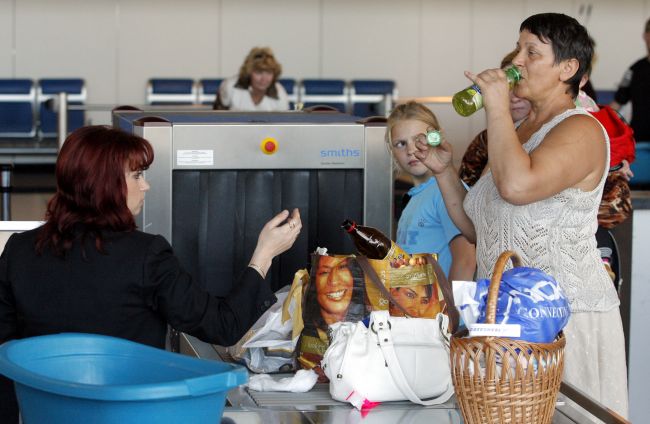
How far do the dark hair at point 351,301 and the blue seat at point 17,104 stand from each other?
9824mm

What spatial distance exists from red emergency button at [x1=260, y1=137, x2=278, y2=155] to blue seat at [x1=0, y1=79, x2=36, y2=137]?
9121 mm

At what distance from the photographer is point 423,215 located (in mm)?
2857

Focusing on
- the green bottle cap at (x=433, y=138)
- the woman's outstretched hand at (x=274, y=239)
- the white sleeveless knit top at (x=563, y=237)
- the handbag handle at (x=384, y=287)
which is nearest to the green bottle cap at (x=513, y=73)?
the white sleeveless knit top at (x=563, y=237)

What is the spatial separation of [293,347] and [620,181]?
1.56 metres

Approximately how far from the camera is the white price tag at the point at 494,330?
1.62 metres

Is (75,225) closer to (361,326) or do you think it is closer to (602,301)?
(361,326)

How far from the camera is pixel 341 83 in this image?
40.8ft

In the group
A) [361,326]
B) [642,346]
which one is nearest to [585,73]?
[361,326]

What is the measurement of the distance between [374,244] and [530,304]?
610mm

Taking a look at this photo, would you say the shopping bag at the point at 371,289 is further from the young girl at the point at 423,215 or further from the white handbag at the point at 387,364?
the young girl at the point at 423,215

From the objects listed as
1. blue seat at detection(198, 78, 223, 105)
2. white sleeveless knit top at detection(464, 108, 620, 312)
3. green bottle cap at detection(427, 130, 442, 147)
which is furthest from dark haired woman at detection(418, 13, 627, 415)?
blue seat at detection(198, 78, 223, 105)

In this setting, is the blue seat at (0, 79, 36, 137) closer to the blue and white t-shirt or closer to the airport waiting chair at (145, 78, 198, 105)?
the airport waiting chair at (145, 78, 198, 105)

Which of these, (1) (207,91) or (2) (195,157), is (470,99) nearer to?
(2) (195,157)

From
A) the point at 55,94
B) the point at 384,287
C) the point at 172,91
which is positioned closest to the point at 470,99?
the point at 384,287
